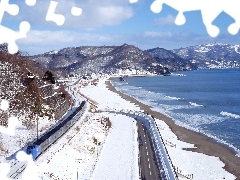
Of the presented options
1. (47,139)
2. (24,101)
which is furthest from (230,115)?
(47,139)

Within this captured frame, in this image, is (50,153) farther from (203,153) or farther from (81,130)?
(203,153)

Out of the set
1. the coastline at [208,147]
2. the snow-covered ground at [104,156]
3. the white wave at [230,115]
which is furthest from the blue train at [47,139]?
the white wave at [230,115]

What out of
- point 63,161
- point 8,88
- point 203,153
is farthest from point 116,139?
point 8,88

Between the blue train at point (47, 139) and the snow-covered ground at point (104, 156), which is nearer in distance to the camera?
the snow-covered ground at point (104, 156)

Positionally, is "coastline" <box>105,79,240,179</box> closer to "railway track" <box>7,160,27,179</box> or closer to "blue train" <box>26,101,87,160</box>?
"blue train" <box>26,101,87,160</box>

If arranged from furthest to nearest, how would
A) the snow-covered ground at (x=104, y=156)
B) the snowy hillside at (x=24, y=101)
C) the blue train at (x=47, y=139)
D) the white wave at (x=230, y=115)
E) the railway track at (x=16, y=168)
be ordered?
1. the white wave at (x=230, y=115)
2. the snowy hillside at (x=24, y=101)
3. the blue train at (x=47, y=139)
4. the snow-covered ground at (x=104, y=156)
5. the railway track at (x=16, y=168)

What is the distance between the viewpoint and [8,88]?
160ft

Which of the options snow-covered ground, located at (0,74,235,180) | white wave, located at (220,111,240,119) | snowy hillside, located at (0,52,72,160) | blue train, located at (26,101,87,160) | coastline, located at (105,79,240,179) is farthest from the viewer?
white wave, located at (220,111,240,119)

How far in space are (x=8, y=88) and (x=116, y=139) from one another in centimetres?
1683

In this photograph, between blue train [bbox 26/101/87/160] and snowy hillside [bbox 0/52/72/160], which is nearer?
blue train [bbox 26/101/87/160]

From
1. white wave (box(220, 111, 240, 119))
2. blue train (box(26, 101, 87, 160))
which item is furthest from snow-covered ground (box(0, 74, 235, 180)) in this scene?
white wave (box(220, 111, 240, 119))

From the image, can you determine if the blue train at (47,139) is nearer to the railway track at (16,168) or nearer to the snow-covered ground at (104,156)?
the snow-covered ground at (104,156)

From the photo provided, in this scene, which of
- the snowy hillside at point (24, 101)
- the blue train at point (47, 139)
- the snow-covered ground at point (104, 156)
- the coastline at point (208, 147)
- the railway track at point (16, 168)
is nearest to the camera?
the railway track at point (16, 168)

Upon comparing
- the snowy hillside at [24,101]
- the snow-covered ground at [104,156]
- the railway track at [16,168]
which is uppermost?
the snowy hillside at [24,101]
